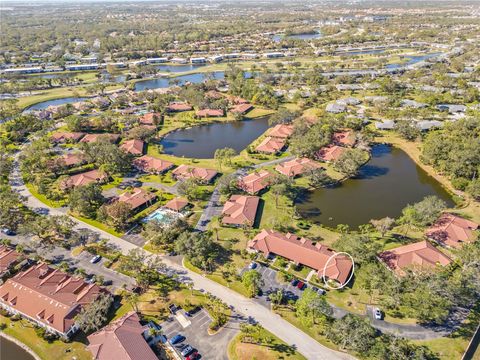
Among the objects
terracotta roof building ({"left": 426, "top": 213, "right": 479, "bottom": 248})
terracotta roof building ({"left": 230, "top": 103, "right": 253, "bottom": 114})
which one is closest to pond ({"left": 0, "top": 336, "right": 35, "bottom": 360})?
terracotta roof building ({"left": 426, "top": 213, "right": 479, "bottom": 248})

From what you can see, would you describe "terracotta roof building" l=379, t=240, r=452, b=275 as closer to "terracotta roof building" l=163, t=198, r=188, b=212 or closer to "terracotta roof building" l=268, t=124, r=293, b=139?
"terracotta roof building" l=163, t=198, r=188, b=212

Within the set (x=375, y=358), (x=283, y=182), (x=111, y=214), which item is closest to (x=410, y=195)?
(x=283, y=182)

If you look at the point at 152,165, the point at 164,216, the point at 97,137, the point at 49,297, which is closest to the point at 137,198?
the point at 164,216

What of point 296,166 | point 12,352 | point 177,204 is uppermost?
point 296,166

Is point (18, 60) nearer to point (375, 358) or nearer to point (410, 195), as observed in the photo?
point (410, 195)

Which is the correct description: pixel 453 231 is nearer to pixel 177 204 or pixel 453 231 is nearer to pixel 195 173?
pixel 177 204
